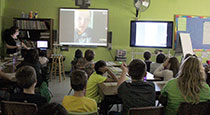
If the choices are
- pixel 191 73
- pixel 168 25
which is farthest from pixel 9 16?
pixel 191 73

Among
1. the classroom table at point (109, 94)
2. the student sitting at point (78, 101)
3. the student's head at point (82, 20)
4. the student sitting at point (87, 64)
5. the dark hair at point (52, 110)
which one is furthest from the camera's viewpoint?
the student's head at point (82, 20)

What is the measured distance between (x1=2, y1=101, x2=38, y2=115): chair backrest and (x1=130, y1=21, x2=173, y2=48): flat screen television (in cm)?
553

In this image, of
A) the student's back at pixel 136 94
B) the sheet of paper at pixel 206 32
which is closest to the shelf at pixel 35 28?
the sheet of paper at pixel 206 32

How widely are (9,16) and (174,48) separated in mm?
5199

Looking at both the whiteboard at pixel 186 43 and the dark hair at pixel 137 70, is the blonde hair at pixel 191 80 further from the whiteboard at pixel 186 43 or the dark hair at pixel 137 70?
the whiteboard at pixel 186 43

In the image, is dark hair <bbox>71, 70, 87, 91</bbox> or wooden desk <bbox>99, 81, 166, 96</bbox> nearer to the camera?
dark hair <bbox>71, 70, 87, 91</bbox>

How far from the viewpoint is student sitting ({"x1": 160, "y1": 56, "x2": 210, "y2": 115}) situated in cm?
209

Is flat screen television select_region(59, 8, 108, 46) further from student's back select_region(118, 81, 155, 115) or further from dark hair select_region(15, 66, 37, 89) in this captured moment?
student's back select_region(118, 81, 155, 115)

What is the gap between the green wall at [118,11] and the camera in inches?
276

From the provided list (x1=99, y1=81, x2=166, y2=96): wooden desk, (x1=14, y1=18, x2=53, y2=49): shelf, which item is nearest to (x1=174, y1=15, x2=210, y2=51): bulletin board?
(x1=14, y1=18, x2=53, y2=49): shelf

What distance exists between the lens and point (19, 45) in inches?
246

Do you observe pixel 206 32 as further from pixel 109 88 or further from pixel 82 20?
pixel 109 88

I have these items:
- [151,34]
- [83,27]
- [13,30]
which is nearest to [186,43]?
[151,34]

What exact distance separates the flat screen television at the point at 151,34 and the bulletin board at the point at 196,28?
0.59 meters
